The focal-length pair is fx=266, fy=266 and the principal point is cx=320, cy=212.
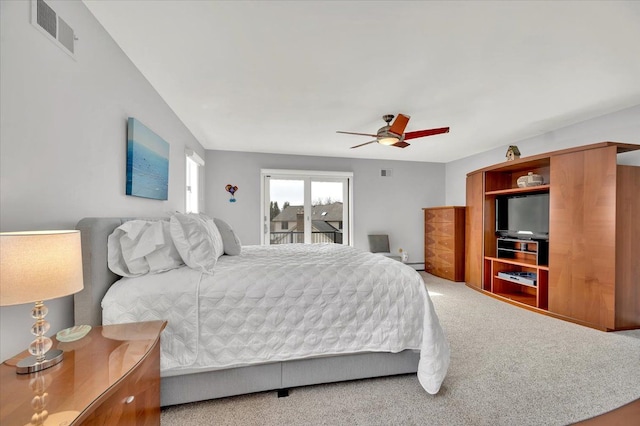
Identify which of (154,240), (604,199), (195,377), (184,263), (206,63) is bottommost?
(195,377)

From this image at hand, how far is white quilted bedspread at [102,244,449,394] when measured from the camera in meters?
1.55

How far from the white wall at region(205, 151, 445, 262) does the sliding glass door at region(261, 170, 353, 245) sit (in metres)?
0.16

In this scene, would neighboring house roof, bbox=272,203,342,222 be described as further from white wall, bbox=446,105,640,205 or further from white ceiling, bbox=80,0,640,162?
white wall, bbox=446,105,640,205

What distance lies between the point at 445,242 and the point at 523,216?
1.53 m

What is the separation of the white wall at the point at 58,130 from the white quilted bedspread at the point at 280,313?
504 millimetres

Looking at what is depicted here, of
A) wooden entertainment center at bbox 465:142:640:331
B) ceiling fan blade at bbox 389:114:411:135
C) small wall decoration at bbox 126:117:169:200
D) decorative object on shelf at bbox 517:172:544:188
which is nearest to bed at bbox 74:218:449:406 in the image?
small wall decoration at bbox 126:117:169:200

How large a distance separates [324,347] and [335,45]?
209 centimetres

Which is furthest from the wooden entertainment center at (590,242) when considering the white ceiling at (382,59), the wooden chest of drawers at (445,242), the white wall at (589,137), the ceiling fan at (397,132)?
the ceiling fan at (397,132)

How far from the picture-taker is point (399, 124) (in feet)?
9.56

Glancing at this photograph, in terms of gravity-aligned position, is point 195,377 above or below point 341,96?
below

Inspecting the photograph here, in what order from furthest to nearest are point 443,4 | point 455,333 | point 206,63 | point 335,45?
1. point 455,333
2. point 206,63
3. point 335,45
4. point 443,4

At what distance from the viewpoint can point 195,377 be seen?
5.32 feet

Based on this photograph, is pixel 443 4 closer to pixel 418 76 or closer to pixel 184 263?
pixel 418 76

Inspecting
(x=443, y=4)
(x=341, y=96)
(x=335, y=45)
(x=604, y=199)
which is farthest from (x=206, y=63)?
(x=604, y=199)
